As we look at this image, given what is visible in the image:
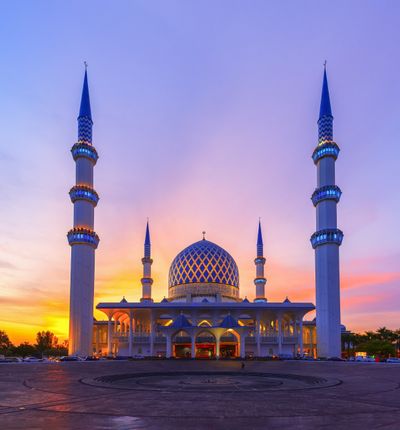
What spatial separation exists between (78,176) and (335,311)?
3408 centimetres

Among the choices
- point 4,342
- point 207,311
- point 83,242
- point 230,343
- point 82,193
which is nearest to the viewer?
point 83,242

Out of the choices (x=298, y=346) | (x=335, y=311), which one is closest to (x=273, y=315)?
(x=298, y=346)

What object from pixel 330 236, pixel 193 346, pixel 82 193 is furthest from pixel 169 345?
pixel 330 236

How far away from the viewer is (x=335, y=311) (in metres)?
50.6

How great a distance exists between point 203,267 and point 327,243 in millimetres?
23404

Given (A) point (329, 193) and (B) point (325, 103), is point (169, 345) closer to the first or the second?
(A) point (329, 193)

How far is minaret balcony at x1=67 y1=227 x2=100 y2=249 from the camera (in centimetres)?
5262

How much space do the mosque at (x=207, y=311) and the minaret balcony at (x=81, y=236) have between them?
0.11 meters

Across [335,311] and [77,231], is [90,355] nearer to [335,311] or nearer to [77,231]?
[77,231]

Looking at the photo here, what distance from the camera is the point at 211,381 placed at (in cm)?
2364

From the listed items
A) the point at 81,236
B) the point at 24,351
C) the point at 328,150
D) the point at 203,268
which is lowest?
the point at 24,351

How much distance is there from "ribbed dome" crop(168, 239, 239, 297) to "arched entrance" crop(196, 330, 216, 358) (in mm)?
9317

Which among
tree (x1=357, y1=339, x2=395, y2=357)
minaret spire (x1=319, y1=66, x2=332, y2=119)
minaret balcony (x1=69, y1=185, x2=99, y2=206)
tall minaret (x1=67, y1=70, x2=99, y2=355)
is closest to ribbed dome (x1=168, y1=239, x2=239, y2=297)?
tall minaret (x1=67, y1=70, x2=99, y2=355)

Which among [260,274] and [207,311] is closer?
[207,311]
